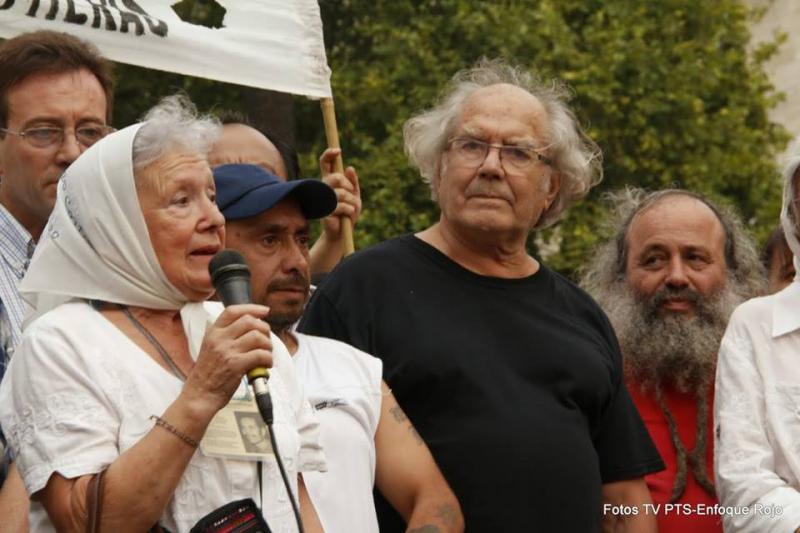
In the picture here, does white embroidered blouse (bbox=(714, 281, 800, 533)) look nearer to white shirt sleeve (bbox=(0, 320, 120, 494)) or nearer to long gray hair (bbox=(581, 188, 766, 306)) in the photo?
long gray hair (bbox=(581, 188, 766, 306))

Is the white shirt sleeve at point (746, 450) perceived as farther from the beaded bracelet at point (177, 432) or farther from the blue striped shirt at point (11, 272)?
the blue striped shirt at point (11, 272)

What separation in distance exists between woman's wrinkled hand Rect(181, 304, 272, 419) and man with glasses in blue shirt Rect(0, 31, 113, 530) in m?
1.42

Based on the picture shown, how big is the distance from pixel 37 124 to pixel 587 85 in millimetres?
10408

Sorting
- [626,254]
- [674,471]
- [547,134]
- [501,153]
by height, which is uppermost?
[547,134]

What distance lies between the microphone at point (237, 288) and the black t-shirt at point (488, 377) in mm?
1425

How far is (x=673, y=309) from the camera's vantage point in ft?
23.9

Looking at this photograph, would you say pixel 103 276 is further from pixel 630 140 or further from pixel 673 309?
pixel 630 140

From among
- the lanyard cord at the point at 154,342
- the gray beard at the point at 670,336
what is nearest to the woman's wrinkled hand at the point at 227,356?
the lanyard cord at the point at 154,342

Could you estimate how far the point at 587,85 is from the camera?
15703 mm

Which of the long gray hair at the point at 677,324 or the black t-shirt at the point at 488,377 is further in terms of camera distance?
the long gray hair at the point at 677,324

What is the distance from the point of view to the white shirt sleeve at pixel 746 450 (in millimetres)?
5547

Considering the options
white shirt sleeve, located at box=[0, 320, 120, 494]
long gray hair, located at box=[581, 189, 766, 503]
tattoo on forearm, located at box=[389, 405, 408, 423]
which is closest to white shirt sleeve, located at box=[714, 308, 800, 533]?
long gray hair, located at box=[581, 189, 766, 503]

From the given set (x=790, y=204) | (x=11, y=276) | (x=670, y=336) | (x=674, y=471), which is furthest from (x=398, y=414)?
(x=670, y=336)

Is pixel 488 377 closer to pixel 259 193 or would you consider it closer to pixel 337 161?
pixel 259 193
